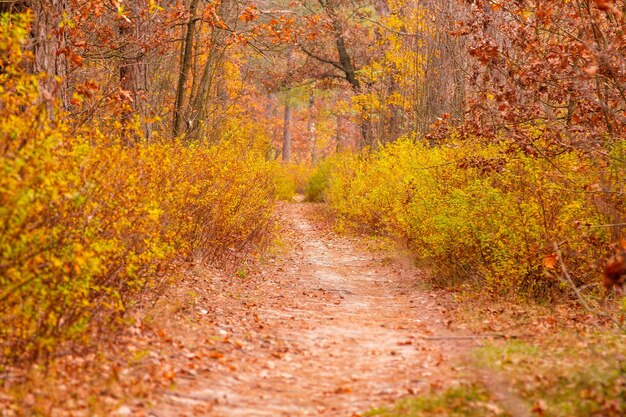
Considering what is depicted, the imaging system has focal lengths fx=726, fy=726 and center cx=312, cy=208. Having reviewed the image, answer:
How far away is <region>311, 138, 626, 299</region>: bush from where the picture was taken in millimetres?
8484

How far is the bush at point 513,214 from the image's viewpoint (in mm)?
8484

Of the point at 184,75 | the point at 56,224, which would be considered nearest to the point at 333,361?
the point at 56,224

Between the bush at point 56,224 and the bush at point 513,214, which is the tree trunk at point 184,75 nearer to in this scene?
the bush at point 513,214

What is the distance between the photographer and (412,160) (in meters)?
12.8

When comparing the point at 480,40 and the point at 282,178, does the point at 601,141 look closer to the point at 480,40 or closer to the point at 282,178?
the point at 480,40

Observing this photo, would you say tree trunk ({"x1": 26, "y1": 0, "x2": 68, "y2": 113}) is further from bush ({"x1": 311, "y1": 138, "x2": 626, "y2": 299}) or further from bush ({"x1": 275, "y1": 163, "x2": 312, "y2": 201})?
bush ({"x1": 275, "y1": 163, "x2": 312, "y2": 201})

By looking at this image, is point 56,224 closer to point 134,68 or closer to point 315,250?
point 134,68

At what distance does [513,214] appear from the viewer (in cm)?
886

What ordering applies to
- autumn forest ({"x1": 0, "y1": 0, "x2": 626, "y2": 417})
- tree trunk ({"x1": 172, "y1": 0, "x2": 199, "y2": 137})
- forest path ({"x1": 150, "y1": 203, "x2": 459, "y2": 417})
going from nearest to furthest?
autumn forest ({"x1": 0, "y1": 0, "x2": 626, "y2": 417})
forest path ({"x1": 150, "y1": 203, "x2": 459, "y2": 417})
tree trunk ({"x1": 172, "y1": 0, "x2": 199, "y2": 137})

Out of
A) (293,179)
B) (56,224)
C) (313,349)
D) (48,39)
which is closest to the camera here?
(56,224)

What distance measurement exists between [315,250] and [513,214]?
7.74 metres

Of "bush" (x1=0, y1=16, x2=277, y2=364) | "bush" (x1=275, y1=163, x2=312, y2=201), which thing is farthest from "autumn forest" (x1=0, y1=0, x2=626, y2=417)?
"bush" (x1=275, y1=163, x2=312, y2=201)

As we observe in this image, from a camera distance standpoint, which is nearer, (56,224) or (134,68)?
(56,224)

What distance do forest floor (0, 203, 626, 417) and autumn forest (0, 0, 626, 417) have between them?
0.03 m
